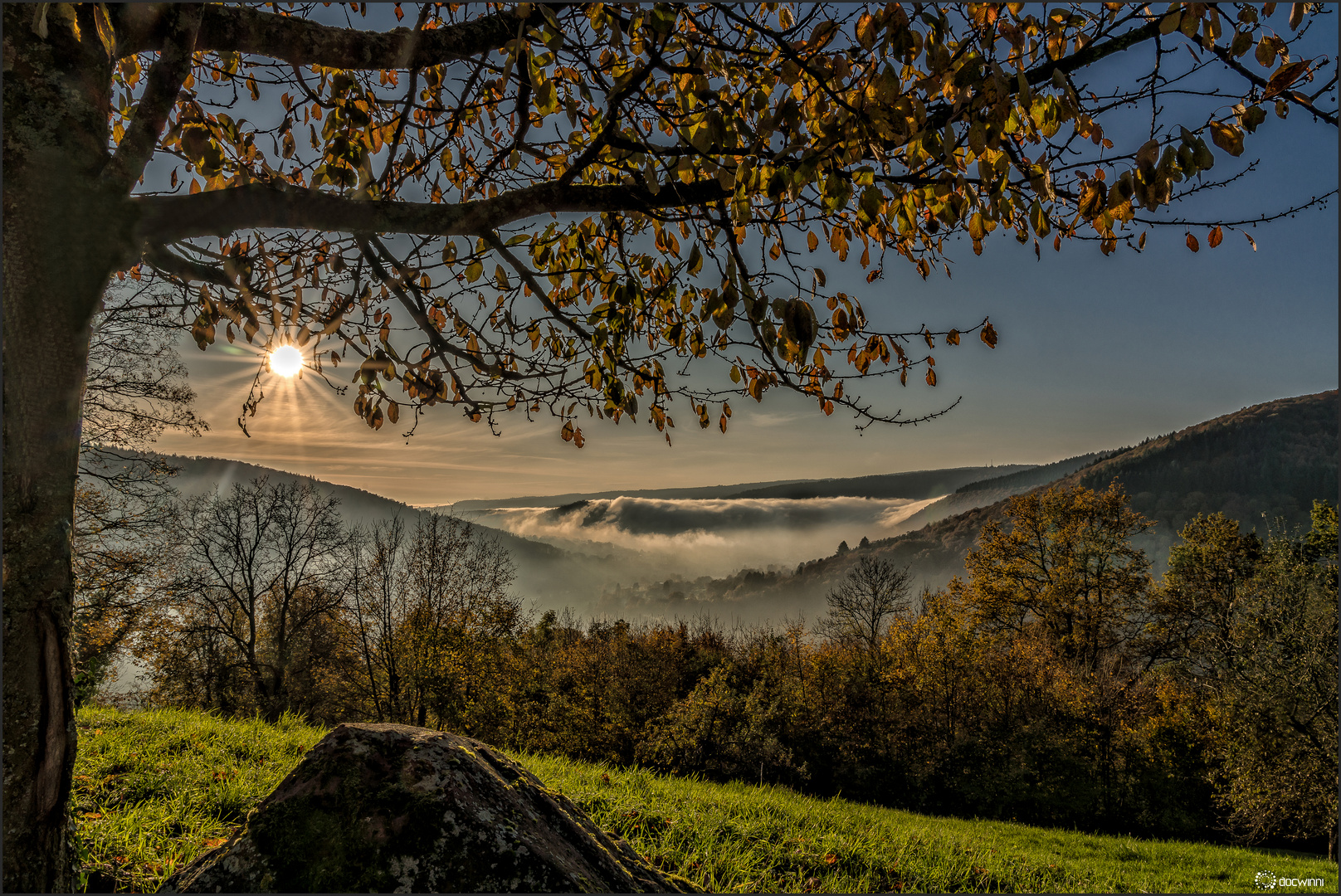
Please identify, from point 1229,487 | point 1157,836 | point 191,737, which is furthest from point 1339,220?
point 1229,487

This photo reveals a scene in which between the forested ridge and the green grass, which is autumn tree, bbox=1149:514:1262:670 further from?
the green grass

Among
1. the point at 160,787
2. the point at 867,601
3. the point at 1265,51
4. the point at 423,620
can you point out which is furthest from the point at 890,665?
the point at 1265,51

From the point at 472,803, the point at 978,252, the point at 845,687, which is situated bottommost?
the point at 845,687

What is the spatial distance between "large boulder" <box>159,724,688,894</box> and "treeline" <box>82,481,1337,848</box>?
733 inches

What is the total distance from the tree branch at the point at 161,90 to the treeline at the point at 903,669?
2011cm

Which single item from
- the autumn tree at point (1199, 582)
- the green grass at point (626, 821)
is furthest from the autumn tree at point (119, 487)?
the autumn tree at point (1199, 582)

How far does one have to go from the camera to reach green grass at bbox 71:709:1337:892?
403 centimetres

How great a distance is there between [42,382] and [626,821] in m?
5.11

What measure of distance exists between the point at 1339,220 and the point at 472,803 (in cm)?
445

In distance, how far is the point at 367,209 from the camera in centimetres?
294

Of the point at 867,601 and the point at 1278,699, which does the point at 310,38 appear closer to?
the point at 1278,699

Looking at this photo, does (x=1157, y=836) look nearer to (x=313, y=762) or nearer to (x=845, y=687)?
(x=845, y=687)

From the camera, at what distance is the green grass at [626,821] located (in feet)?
13.2

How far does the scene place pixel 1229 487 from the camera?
83438mm
